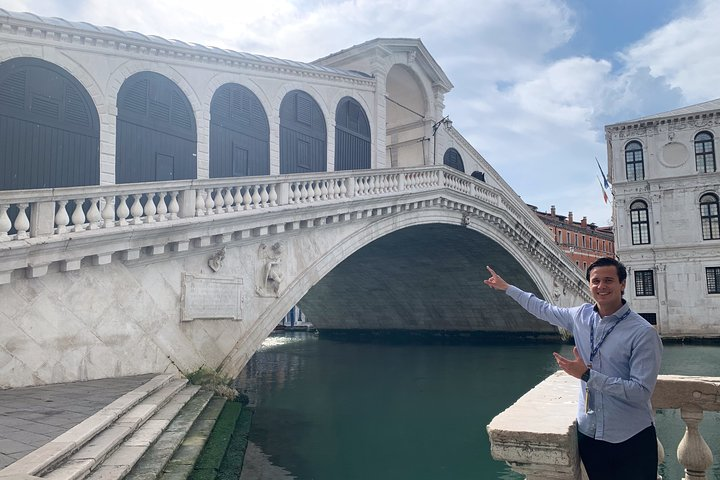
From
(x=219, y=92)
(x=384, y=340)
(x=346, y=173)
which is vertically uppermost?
(x=219, y=92)

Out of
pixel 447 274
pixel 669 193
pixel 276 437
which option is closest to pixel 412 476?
pixel 276 437

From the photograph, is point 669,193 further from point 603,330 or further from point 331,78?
point 603,330

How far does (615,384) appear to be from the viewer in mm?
2020

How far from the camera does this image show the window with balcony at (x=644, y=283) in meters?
25.2

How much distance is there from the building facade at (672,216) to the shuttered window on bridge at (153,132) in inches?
851

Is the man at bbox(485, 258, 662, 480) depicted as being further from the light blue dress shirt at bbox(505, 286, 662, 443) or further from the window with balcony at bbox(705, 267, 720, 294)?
the window with balcony at bbox(705, 267, 720, 294)

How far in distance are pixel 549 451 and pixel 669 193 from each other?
27.2 meters

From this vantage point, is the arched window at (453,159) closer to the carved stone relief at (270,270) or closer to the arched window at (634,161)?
the carved stone relief at (270,270)

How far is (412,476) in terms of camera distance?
627cm

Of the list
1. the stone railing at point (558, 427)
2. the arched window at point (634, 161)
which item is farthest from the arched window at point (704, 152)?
the stone railing at point (558, 427)

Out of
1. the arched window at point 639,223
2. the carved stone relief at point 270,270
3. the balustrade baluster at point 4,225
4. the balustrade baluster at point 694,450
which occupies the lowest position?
the balustrade baluster at point 694,450

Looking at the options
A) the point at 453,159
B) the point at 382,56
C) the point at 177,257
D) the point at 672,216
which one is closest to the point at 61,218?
the point at 177,257

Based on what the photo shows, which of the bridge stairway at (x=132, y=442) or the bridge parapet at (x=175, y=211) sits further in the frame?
the bridge parapet at (x=175, y=211)

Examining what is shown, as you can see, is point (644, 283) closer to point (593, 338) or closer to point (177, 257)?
point (177, 257)
